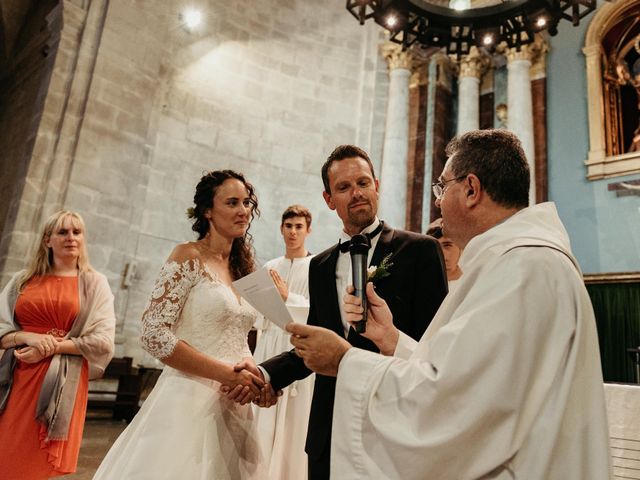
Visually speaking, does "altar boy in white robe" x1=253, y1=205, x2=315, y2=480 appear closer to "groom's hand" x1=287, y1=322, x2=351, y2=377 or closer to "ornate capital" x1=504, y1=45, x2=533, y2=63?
"groom's hand" x1=287, y1=322, x2=351, y2=377

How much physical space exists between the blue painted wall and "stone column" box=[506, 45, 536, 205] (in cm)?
43

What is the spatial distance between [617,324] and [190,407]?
682cm

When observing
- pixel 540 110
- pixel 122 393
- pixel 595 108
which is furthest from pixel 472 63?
pixel 122 393

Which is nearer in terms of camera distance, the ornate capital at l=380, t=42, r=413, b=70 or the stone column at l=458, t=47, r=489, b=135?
the stone column at l=458, t=47, r=489, b=135

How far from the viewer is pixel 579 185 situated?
316 inches

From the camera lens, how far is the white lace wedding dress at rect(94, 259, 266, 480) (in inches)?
82.5

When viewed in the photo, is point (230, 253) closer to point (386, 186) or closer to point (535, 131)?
point (386, 186)

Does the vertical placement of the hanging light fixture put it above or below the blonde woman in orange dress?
above

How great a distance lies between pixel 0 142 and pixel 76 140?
11.3 ft

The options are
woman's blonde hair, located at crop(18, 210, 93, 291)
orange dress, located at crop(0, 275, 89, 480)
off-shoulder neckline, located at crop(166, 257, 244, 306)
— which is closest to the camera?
off-shoulder neckline, located at crop(166, 257, 244, 306)

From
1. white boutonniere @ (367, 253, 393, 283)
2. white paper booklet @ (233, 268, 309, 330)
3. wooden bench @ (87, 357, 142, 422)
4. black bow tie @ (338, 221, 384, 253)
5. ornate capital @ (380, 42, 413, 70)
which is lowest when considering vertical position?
wooden bench @ (87, 357, 142, 422)

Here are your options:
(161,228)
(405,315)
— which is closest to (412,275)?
(405,315)

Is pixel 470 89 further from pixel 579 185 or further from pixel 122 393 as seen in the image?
pixel 122 393

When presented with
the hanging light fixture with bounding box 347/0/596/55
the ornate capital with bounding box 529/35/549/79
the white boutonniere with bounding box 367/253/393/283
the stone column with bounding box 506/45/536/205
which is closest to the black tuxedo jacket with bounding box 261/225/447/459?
the white boutonniere with bounding box 367/253/393/283
